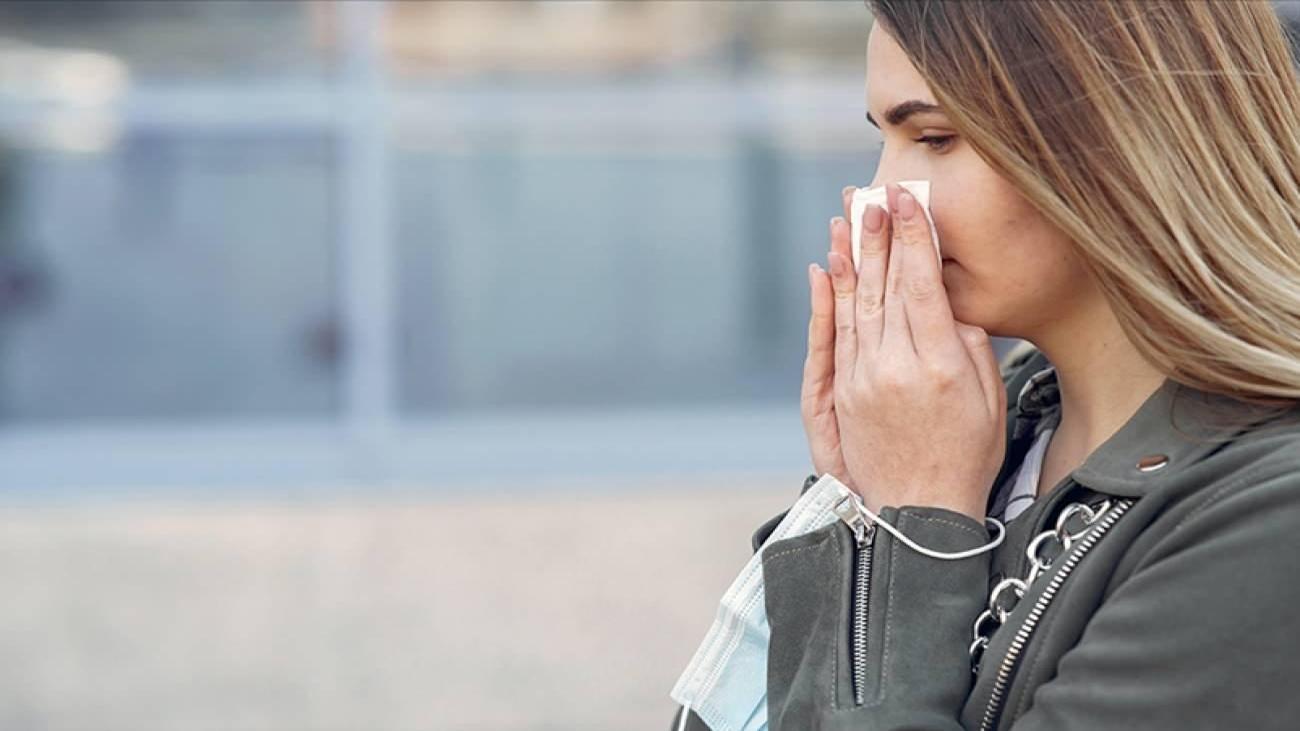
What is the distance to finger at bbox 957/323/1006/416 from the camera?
6.04 ft

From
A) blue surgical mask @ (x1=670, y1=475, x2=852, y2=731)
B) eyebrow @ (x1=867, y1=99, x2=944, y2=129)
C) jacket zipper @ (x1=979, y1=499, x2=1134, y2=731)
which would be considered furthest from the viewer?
blue surgical mask @ (x1=670, y1=475, x2=852, y2=731)

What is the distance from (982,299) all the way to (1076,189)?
18cm

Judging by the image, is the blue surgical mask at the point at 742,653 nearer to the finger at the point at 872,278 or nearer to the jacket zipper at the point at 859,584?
the jacket zipper at the point at 859,584

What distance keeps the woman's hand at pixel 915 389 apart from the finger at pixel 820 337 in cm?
7

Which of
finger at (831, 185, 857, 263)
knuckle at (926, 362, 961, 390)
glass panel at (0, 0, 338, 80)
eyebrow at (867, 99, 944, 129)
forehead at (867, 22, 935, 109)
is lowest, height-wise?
knuckle at (926, 362, 961, 390)

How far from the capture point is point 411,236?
18.1ft

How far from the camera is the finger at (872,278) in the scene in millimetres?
1868

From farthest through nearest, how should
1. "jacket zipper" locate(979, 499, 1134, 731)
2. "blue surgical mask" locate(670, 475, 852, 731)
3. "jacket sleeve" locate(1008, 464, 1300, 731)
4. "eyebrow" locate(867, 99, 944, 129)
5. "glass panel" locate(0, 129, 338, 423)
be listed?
"glass panel" locate(0, 129, 338, 423)
"blue surgical mask" locate(670, 475, 852, 731)
"eyebrow" locate(867, 99, 944, 129)
"jacket zipper" locate(979, 499, 1134, 731)
"jacket sleeve" locate(1008, 464, 1300, 731)

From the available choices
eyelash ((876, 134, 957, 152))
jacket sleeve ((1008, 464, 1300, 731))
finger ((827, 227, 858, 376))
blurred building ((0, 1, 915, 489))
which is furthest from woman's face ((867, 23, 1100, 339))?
blurred building ((0, 1, 915, 489))

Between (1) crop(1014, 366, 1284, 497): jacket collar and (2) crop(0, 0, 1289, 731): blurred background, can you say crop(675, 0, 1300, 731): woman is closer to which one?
(1) crop(1014, 366, 1284, 497): jacket collar

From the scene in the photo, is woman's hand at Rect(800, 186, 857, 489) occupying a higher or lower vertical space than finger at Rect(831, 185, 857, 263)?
lower

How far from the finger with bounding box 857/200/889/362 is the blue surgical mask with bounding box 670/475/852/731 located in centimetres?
15

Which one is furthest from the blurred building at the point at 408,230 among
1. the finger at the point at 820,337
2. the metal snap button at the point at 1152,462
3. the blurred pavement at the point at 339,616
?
the metal snap button at the point at 1152,462

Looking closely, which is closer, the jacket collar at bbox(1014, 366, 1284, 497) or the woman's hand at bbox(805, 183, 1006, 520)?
the jacket collar at bbox(1014, 366, 1284, 497)
